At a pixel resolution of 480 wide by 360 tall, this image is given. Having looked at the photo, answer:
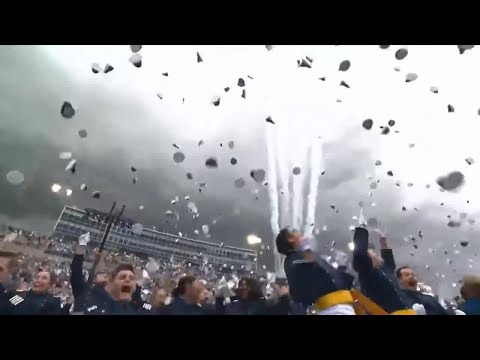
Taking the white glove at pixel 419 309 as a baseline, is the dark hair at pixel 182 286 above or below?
above

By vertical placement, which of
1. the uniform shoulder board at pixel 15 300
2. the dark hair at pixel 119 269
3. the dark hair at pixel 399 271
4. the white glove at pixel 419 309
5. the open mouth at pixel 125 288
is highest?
the dark hair at pixel 399 271

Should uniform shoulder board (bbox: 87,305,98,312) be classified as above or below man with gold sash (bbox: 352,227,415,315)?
below

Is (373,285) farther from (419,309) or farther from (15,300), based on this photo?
(15,300)

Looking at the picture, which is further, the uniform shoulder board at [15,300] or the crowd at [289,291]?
the uniform shoulder board at [15,300]

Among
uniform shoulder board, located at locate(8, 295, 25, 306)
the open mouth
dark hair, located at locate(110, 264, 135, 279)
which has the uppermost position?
dark hair, located at locate(110, 264, 135, 279)

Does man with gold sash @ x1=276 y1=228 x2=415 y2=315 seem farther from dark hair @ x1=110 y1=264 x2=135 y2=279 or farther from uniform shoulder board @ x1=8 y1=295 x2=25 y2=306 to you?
uniform shoulder board @ x1=8 y1=295 x2=25 y2=306

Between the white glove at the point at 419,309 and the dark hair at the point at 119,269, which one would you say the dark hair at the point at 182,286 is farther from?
the white glove at the point at 419,309

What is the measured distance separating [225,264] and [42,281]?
2201 inches

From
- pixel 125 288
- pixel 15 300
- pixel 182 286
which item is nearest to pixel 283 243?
pixel 182 286

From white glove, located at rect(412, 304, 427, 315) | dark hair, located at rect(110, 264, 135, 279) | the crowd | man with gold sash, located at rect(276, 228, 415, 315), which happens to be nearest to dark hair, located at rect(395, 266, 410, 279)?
the crowd

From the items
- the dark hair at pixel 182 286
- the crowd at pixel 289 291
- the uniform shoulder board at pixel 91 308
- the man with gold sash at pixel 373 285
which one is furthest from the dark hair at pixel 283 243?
the uniform shoulder board at pixel 91 308
